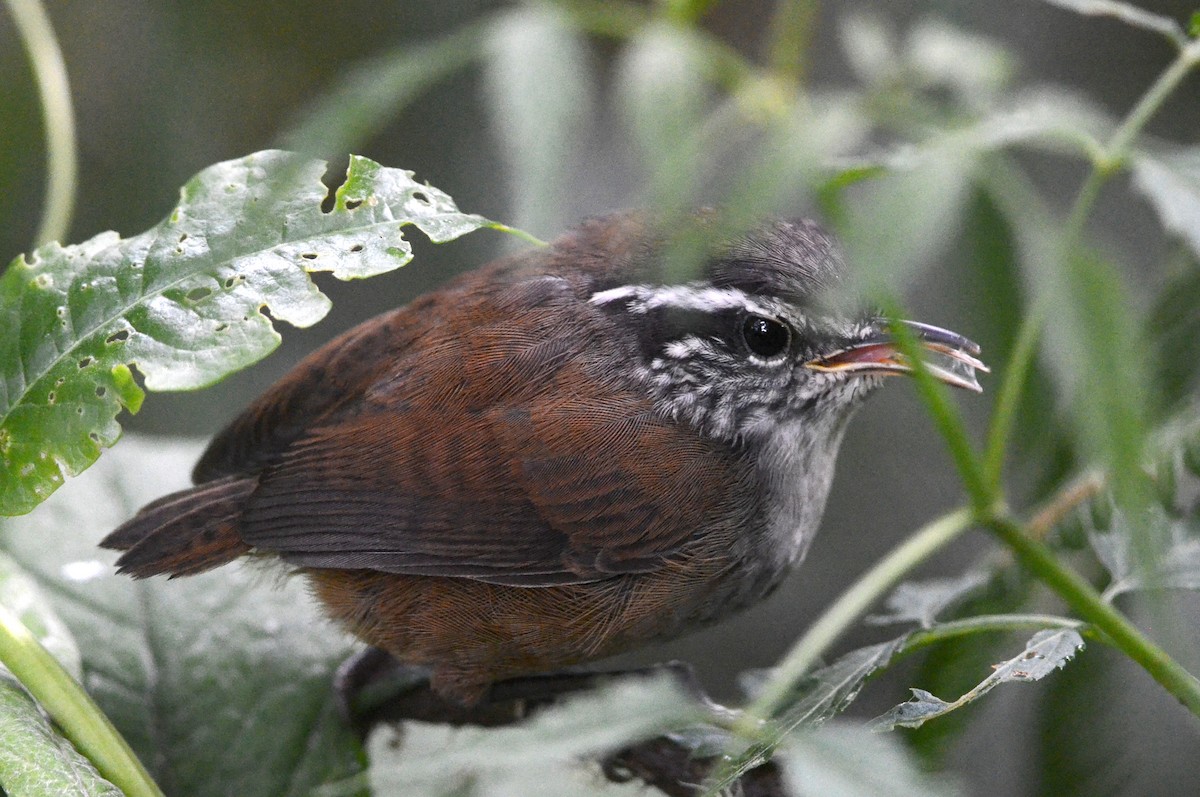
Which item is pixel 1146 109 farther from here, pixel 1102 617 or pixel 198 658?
pixel 198 658

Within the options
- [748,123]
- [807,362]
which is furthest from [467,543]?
[748,123]

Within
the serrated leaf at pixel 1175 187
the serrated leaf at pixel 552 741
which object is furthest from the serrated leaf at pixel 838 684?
the serrated leaf at pixel 1175 187

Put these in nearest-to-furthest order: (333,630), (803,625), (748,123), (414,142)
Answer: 1. (333,630)
2. (748,123)
3. (803,625)
4. (414,142)

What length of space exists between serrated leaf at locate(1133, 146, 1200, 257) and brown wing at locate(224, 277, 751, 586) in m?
1.14

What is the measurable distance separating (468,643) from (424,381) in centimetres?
60

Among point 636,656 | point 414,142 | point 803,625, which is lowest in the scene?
point 636,656

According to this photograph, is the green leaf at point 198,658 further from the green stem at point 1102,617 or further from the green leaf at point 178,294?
the green stem at point 1102,617

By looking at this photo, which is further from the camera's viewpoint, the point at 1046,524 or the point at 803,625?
the point at 803,625

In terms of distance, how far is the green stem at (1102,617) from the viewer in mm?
1757

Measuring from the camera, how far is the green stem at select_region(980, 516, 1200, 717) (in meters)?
1.76

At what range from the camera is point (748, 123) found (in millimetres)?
3363

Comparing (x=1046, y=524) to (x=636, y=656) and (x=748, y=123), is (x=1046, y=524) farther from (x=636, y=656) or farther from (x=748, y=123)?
(x=636, y=656)

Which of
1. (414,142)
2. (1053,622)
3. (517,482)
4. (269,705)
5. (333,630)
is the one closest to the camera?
(1053,622)

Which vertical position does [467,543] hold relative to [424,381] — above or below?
below
